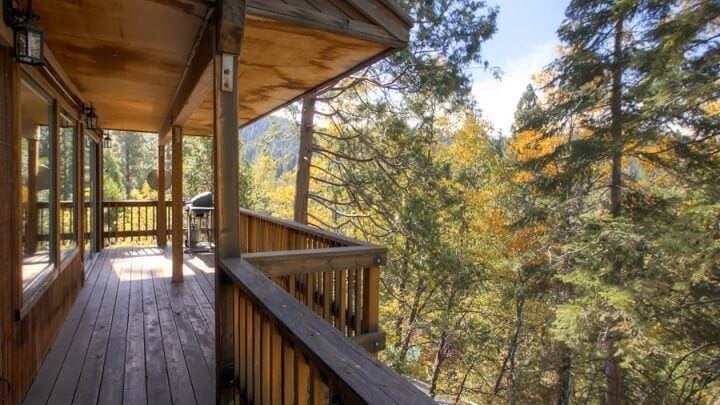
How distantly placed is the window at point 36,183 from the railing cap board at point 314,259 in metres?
1.55

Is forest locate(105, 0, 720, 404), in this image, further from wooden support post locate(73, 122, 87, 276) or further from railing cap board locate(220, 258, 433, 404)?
railing cap board locate(220, 258, 433, 404)

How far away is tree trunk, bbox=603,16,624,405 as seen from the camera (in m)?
8.23

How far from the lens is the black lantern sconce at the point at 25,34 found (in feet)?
6.65

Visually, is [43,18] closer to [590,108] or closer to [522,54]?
[590,108]

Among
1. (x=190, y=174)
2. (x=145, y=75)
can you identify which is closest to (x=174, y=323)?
(x=145, y=75)

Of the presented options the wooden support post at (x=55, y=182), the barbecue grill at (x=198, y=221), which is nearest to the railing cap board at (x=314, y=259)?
the wooden support post at (x=55, y=182)

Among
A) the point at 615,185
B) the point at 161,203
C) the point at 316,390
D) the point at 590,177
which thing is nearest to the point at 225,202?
the point at 316,390

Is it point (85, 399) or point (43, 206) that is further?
point (43, 206)

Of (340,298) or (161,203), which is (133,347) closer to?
(340,298)

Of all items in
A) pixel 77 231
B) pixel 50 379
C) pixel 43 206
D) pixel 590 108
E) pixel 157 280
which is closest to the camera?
pixel 50 379

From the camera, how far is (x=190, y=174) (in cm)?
1560

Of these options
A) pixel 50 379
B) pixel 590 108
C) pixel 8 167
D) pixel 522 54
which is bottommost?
pixel 50 379

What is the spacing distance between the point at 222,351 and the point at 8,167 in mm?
1576

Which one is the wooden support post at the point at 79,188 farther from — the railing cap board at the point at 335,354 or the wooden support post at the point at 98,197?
the railing cap board at the point at 335,354
